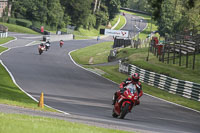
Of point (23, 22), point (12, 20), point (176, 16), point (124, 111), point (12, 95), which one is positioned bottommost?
point (12, 95)

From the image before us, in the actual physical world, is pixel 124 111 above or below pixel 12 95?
above

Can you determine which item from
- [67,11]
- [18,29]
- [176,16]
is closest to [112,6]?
[67,11]

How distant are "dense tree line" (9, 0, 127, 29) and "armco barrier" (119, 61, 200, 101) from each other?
69.8 m

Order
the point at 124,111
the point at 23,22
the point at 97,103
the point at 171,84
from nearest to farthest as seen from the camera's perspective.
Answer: the point at 124,111 → the point at 97,103 → the point at 171,84 → the point at 23,22

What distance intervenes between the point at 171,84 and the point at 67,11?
321ft

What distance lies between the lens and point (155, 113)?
19859mm

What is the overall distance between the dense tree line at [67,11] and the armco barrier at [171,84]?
6975 cm

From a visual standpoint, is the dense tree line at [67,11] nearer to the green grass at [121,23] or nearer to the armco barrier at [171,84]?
the green grass at [121,23]

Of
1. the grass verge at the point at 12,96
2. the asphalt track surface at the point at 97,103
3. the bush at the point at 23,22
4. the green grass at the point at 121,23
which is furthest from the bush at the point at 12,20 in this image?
the grass verge at the point at 12,96

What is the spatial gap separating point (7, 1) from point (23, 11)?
21.7ft

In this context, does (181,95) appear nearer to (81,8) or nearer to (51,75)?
(51,75)

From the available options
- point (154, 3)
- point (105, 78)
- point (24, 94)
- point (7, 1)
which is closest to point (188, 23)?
point (7, 1)

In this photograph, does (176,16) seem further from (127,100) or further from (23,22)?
(127,100)

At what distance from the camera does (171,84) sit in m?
30.2
